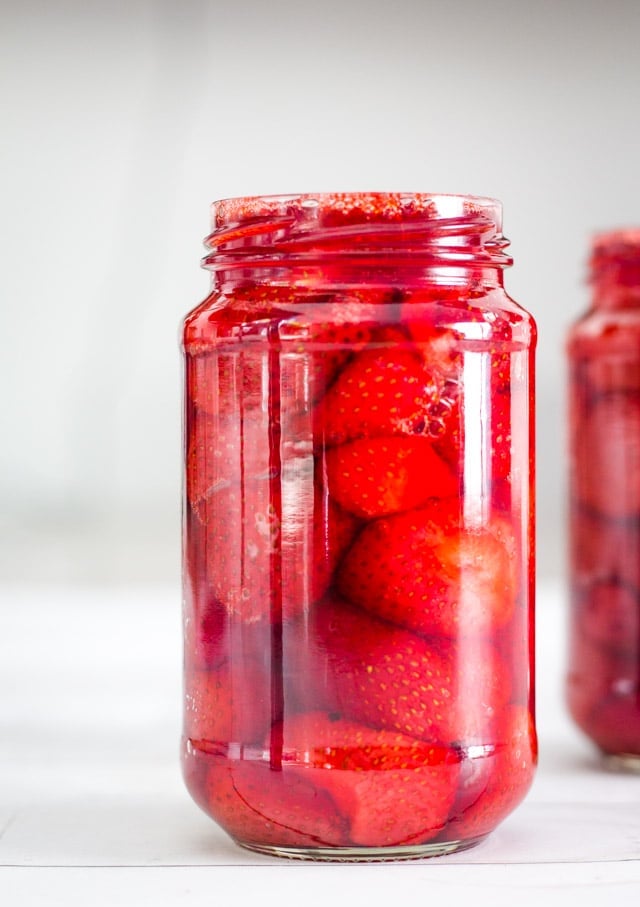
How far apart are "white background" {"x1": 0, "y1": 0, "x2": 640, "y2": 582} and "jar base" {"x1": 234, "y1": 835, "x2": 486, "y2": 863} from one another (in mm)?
1407

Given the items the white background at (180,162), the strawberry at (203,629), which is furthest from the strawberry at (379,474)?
the white background at (180,162)

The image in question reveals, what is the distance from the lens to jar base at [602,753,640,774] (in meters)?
1.01

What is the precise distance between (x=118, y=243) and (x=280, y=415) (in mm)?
1542

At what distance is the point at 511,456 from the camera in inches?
30.5

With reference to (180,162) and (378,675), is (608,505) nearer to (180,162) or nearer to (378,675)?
(378,675)

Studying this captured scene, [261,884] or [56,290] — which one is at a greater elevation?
[56,290]

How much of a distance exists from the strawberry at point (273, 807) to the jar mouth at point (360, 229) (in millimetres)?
298

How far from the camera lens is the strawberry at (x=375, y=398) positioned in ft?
2.36

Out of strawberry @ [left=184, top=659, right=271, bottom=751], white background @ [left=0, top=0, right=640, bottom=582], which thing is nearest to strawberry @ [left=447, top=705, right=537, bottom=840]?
strawberry @ [left=184, top=659, right=271, bottom=751]

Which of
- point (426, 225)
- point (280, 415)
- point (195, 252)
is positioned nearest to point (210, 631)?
point (280, 415)

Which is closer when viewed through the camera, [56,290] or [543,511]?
[56,290]

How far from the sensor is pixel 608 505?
1.03 m

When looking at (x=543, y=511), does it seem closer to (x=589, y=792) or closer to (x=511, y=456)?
(x=589, y=792)

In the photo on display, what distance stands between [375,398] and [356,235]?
10 cm
